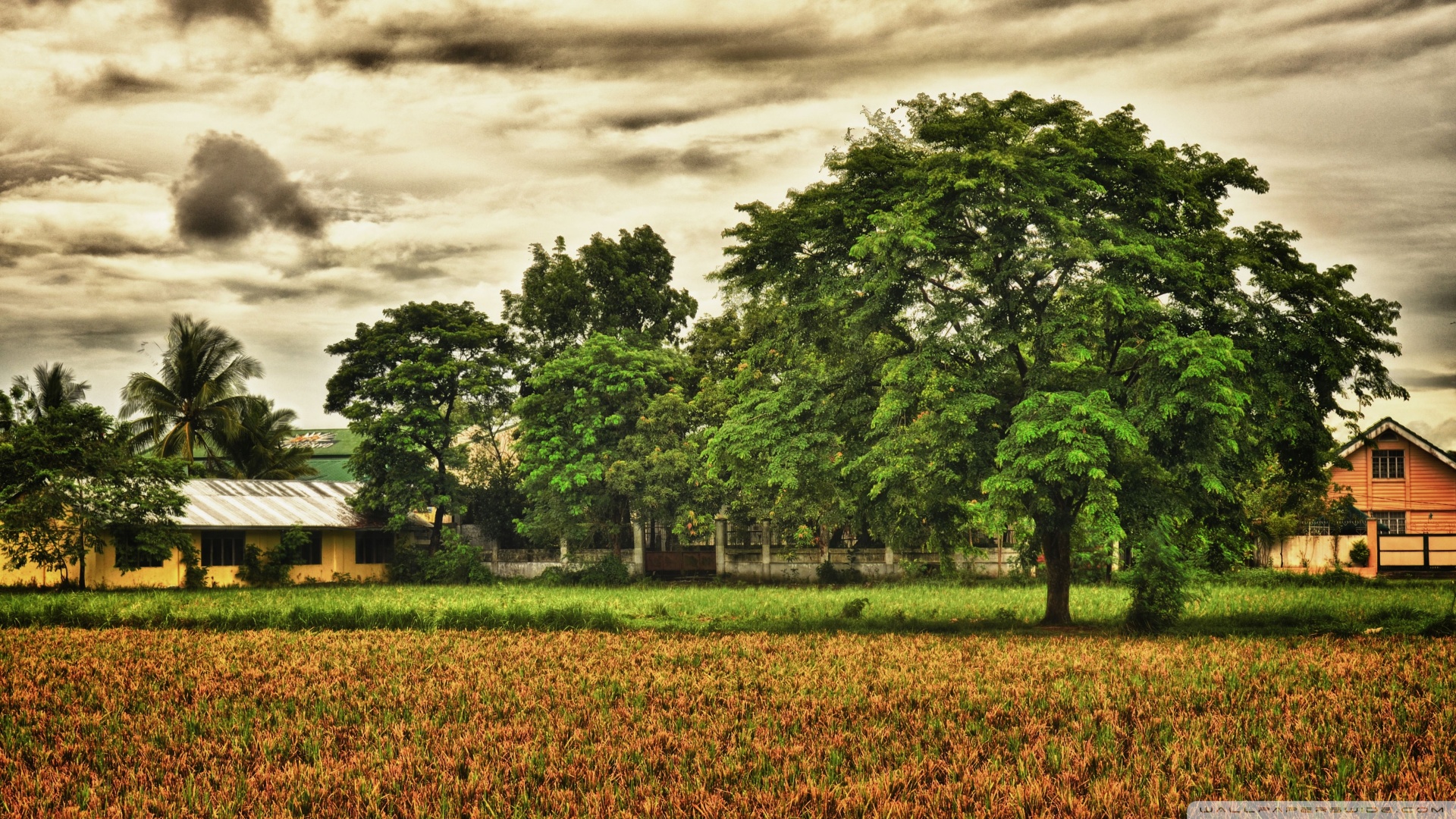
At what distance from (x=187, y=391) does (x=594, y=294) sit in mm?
17697

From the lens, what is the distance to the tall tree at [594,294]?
155ft

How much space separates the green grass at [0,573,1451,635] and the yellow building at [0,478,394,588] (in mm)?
3938

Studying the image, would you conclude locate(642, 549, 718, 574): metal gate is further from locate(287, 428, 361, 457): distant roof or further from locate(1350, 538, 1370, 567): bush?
locate(287, 428, 361, 457): distant roof

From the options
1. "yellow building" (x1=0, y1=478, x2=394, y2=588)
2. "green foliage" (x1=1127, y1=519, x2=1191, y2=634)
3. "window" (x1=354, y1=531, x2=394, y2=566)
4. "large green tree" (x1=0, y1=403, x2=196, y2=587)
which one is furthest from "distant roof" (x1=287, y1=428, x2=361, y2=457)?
"green foliage" (x1=1127, y1=519, x2=1191, y2=634)

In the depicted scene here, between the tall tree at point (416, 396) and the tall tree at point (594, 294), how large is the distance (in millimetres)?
1692

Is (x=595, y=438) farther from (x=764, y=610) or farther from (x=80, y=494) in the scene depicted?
(x=764, y=610)

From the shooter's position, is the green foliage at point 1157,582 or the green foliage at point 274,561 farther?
the green foliage at point 274,561

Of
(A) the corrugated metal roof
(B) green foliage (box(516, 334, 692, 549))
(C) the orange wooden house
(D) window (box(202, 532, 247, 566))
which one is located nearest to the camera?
(A) the corrugated metal roof

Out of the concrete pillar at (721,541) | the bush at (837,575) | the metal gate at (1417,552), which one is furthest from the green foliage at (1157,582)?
the concrete pillar at (721,541)

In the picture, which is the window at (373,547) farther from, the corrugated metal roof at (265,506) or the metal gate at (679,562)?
the metal gate at (679,562)

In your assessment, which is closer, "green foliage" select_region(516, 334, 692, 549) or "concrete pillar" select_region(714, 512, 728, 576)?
"green foliage" select_region(516, 334, 692, 549)

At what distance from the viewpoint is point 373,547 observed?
47.9 metres

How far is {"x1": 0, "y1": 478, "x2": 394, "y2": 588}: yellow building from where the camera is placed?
1506 inches

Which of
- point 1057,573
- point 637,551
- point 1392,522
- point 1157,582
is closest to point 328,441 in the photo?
point 637,551
